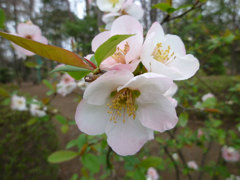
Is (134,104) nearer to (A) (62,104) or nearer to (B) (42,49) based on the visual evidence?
(B) (42,49)

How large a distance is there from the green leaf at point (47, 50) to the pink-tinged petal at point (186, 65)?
0.24 metres

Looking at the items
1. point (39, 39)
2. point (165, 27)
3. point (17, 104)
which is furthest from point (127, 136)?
point (17, 104)

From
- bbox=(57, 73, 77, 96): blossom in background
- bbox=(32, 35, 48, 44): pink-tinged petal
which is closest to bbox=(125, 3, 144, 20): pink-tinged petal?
bbox=(32, 35, 48, 44): pink-tinged petal

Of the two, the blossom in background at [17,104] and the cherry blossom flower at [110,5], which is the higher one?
the cherry blossom flower at [110,5]

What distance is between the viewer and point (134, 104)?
0.41 metres

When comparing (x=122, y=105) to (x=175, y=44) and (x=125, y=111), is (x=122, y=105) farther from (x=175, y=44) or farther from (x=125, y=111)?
(x=175, y=44)

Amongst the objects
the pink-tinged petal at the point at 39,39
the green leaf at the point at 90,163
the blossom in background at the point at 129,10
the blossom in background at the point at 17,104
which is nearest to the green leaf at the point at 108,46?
the blossom in background at the point at 129,10

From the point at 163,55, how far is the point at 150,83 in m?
0.17

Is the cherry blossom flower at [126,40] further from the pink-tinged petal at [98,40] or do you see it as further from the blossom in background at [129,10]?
the blossom in background at [129,10]

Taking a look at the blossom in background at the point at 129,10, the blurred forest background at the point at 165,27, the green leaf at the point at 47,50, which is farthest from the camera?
the blurred forest background at the point at 165,27

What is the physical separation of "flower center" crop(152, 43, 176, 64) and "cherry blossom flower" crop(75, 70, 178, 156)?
0.12m

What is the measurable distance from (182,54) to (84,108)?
31cm

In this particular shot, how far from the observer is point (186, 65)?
39cm

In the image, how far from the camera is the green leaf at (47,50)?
0.24m
